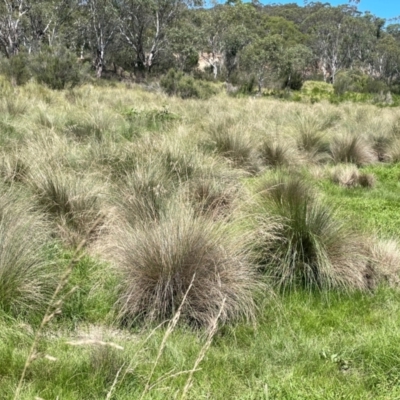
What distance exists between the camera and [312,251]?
152 inches

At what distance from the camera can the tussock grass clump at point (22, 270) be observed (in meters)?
3.00

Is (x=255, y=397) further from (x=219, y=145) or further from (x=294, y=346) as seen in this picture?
(x=219, y=145)

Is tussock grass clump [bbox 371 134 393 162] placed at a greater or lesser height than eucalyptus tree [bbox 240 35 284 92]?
lesser

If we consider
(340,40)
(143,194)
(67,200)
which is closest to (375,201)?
(143,194)

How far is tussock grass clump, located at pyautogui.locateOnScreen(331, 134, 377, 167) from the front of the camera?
9.10 metres

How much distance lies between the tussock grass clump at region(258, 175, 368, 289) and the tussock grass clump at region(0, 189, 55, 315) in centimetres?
175

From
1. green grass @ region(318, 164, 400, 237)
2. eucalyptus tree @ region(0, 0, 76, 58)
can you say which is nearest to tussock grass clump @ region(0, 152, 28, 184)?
green grass @ region(318, 164, 400, 237)

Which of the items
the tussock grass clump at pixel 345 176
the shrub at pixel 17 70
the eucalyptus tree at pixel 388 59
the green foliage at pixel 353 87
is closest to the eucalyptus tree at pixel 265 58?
the green foliage at pixel 353 87

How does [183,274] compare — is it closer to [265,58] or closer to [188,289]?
[188,289]

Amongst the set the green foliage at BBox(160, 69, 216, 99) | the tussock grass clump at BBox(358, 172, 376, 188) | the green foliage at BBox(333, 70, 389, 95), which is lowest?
the tussock grass clump at BBox(358, 172, 376, 188)

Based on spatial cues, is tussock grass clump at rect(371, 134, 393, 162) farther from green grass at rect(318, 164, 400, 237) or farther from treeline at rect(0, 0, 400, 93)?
treeline at rect(0, 0, 400, 93)

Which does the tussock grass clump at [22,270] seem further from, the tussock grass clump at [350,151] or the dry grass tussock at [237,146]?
the tussock grass clump at [350,151]

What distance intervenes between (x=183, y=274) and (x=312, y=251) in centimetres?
126

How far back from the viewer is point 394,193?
7.16 metres
